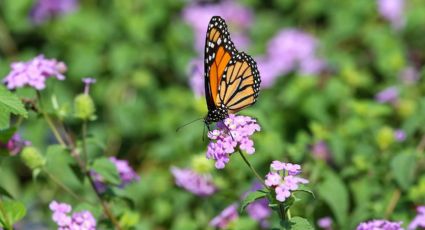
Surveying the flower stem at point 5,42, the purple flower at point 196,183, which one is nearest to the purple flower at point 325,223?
the purple flower at point 196,183

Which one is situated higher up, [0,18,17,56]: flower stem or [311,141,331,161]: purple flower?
[0,18,17,56]: flower stem

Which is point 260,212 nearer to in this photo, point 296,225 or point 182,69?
point 296,225

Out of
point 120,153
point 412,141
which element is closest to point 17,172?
point 120,153

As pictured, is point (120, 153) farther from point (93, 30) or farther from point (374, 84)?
point (374, 84)

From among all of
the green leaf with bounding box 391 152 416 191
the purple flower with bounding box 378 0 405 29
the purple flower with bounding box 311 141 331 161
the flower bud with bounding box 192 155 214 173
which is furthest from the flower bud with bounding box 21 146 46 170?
the purple flower with bounding box 378 0 405 29

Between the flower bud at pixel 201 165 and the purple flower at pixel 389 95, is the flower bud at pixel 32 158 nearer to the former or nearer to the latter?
the flower bud at pixel 201 165

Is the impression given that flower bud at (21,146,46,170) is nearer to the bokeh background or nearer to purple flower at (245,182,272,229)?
purple flower at (245,182,272,229)
